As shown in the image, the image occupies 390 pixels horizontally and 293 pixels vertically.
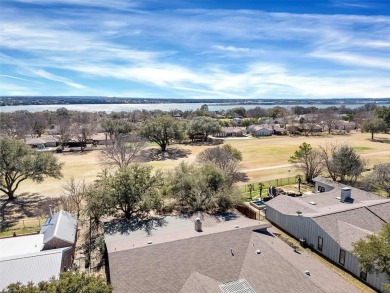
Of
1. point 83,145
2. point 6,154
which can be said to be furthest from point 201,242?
point 83,145

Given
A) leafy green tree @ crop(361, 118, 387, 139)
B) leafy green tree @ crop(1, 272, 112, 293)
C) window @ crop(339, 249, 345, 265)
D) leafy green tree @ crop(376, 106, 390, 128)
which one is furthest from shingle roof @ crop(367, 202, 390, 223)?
leafy green tree @ crop(376, 106, 390, 128)

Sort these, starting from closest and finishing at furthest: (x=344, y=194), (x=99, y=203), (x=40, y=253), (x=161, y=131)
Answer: (x=40, y=253)
(x=99, y=203)
(x=344, y=194)
(x=161, y=131)

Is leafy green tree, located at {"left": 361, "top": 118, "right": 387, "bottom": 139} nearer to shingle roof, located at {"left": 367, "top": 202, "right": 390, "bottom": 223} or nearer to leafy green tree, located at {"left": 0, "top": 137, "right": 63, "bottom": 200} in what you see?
shingle roof, located at {"left": 367, "top": 202, "right": 390, "bottom": 223}

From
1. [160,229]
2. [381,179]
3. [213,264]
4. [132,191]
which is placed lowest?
[160,229]

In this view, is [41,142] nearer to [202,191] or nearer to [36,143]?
[36,143]

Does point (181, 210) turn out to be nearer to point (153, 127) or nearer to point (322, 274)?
point (322, 274)

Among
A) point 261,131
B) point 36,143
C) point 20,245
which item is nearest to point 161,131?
point 36,143
